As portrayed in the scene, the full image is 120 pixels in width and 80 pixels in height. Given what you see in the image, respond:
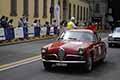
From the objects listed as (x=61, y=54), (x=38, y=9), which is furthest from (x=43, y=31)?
(x=61, y=54)

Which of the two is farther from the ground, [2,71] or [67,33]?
[67,33]

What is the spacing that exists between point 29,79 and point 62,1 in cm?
4665

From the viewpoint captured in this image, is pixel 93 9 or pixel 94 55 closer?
pixel 94 55

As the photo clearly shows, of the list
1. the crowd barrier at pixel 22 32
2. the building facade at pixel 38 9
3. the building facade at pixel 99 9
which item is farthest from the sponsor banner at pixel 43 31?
the building facade at pixel 99 9

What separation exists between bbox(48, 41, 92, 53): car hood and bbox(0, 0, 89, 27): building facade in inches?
866

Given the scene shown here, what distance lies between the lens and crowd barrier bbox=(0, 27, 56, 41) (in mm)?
27594

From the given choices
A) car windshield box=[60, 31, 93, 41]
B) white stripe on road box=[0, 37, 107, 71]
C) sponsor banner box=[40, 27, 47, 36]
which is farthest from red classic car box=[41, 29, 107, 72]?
sponsor banner box=[40, 27, 47, 36]

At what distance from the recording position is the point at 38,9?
4650 cm

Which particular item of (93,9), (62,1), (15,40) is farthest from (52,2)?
(93,9)

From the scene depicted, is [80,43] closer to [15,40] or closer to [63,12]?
[15,40]

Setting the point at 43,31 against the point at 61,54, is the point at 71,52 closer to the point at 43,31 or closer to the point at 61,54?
the point at 61,54

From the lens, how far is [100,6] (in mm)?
88625

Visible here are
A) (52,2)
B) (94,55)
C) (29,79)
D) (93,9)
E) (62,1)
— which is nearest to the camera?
(29,79)

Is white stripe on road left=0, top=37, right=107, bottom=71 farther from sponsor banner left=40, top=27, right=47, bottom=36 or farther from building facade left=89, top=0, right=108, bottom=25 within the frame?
building facade left=89, top=0, right=108, bottom=25
